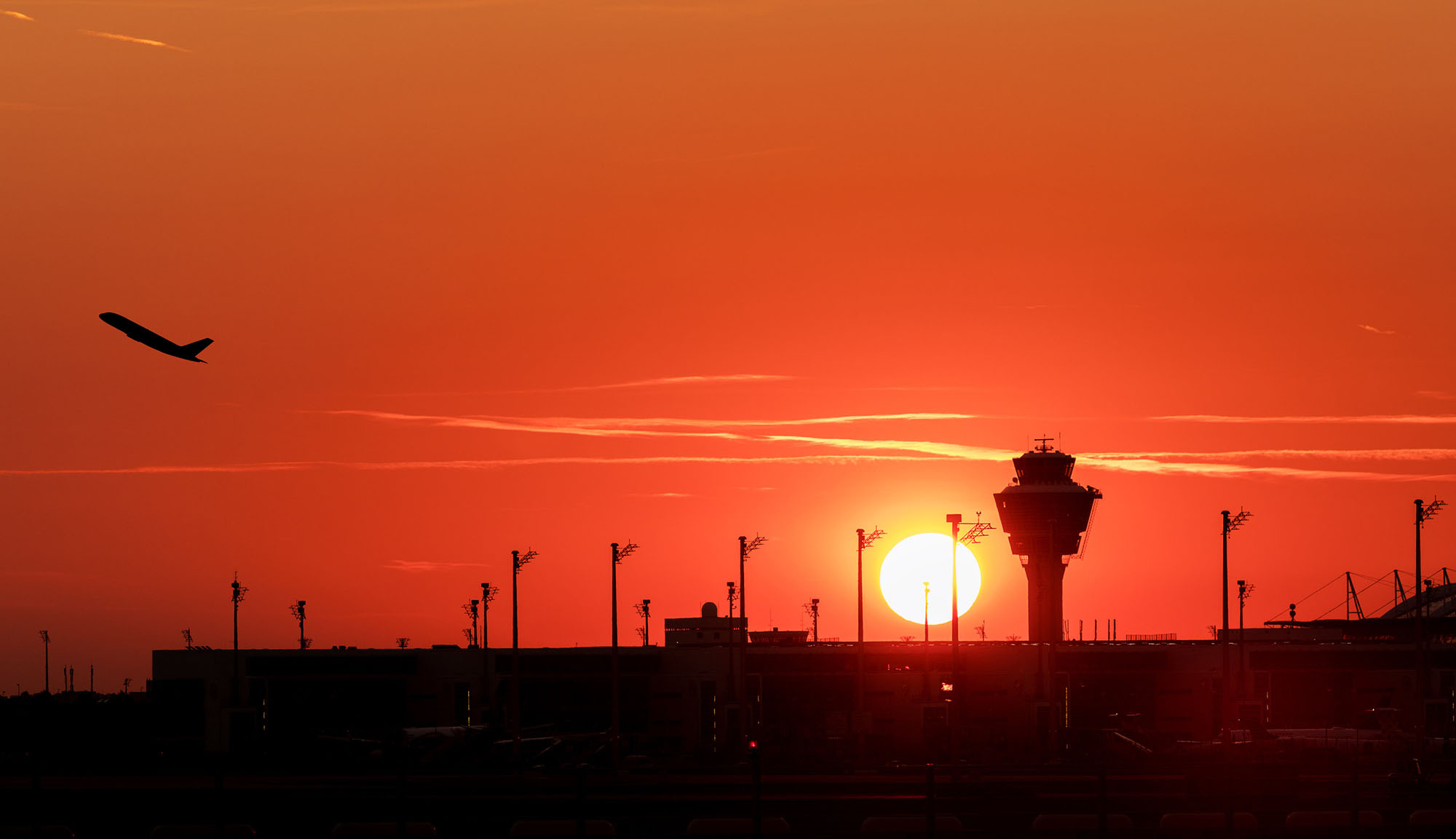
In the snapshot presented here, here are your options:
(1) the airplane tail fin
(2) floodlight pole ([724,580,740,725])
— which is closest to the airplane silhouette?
(1) the airplane tail fin

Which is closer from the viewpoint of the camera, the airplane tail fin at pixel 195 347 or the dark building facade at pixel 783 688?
the airplane tail fin at pixel 195 347

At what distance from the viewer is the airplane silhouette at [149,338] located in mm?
72062

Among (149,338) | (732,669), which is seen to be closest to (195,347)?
(149,338)

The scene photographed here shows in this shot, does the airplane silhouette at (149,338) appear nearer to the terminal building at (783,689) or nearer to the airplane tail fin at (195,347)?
the airplane tail fin at (195,347)

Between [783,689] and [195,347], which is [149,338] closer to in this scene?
[195,347]

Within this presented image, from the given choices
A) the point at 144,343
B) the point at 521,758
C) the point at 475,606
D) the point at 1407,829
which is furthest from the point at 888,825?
the point at 475,606

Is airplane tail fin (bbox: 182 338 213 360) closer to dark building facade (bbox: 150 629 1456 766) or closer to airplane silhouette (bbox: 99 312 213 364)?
airplane silhouette (bbox: 99 312 213 364)

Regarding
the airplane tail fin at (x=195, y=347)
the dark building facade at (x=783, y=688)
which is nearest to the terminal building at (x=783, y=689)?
the dark building facade at (x=783, y=688)

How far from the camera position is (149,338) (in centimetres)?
7269

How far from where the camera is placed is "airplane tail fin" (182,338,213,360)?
2906 inches

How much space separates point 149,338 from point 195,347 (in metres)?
2.38

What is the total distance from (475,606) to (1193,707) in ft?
245

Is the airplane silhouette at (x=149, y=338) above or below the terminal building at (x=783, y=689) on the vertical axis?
above

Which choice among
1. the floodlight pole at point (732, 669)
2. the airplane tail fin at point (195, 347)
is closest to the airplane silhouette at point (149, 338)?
the airplane tail fin at point (195, 347)
